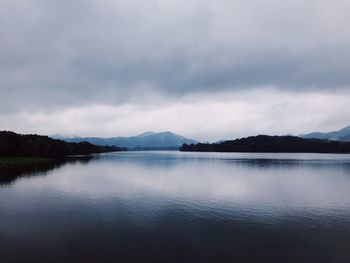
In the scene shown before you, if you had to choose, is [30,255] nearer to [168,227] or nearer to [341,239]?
[168,227]

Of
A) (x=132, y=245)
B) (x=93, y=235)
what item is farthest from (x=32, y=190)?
(x=132, y=245)

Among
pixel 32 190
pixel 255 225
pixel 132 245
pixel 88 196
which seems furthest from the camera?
pixel 32 190

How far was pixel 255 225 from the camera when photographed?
107 feet

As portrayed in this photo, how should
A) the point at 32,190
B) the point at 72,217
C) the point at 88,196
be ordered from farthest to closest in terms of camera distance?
the point at 32,190, the point at 88,196, the point at 72,217

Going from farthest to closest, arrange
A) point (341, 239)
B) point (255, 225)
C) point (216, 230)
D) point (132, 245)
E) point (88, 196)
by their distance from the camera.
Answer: point (88, 196), point (255, 225), point (216, 230), point (341, 239), point (132, 245)

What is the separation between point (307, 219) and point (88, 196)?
37.7 m

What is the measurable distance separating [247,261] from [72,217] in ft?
78.0

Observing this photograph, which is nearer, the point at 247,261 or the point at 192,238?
the point at 247,261

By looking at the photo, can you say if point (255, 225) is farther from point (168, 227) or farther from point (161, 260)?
point (161, 260)

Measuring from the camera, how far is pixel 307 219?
35688 millimetres

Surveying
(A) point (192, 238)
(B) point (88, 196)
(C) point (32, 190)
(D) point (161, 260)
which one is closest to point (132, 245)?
(D) point (161, 260)

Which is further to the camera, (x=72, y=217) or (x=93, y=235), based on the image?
(x=72, y=217)

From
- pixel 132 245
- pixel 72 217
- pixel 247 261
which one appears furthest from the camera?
pixel 72 217

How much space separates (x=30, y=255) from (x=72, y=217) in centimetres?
1266
